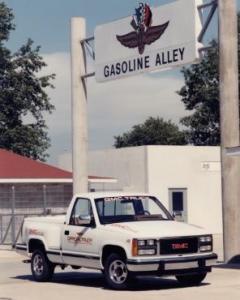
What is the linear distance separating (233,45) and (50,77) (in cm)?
3417

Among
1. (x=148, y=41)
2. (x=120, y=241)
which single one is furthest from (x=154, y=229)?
(x=148, y=41)

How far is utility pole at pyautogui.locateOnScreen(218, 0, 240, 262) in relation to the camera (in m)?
22.6

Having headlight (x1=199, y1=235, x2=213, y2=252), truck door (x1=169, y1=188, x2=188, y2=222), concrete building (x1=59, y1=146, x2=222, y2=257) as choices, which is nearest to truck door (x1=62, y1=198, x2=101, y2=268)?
headlight (x1=199, y1=235, x2=213, y2=252)

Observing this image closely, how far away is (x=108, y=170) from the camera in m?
38.2

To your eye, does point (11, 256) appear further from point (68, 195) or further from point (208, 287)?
point (208, 287)

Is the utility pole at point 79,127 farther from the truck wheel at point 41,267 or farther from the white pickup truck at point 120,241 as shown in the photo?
the truck wheel at point 41,267

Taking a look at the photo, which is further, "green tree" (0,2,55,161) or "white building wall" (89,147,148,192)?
"green tree" (0,2,55,161)

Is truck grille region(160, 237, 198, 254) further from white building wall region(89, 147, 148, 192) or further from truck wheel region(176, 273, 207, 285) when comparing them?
white building wall region(89, 147, 148, 192)

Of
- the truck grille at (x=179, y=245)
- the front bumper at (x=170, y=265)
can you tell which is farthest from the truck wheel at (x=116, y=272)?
the truck grille at (x=179, y=245)

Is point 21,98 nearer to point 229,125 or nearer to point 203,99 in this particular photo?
point 203,99

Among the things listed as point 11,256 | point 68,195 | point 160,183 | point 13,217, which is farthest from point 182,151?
point 11,256

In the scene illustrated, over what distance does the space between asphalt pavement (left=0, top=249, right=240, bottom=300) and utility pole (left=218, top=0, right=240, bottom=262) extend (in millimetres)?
1451

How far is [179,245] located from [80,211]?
2733 mm

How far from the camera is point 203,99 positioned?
207ft
